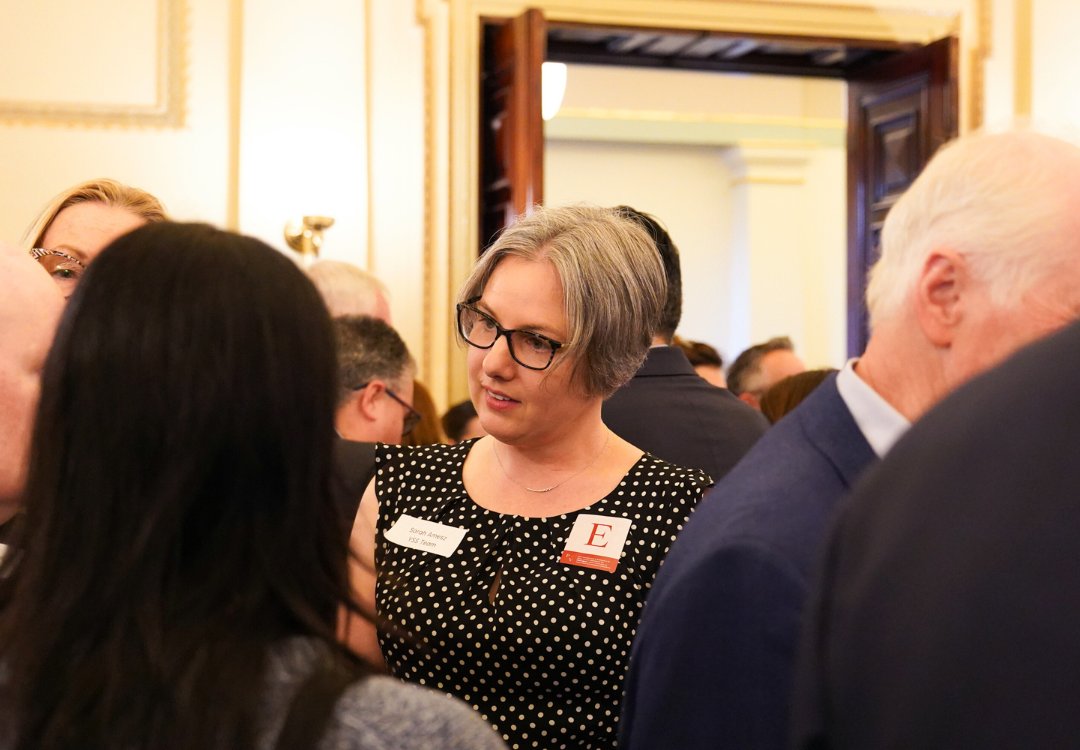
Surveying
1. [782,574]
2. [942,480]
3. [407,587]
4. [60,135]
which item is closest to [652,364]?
[407,587]

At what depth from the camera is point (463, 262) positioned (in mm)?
7156

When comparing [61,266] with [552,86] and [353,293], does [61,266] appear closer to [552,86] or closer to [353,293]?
[353,293]

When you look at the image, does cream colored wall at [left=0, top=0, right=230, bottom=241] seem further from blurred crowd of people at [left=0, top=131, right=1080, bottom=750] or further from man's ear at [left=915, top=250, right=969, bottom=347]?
man's ear at [left=915, top=250, right=969, bottom=347]

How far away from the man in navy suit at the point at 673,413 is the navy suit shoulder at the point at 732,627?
1508 mm

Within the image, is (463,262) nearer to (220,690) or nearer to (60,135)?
(60,135)

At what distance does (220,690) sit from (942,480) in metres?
0.60

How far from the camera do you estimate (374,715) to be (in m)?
1.12

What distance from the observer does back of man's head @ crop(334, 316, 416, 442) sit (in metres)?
3.56

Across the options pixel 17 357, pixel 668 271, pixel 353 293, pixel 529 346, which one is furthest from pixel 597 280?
pixel 353 293

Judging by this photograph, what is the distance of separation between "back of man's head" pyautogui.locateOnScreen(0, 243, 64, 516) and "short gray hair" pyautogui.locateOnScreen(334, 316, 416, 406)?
5.19ft

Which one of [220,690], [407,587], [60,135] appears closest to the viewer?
[220,690]

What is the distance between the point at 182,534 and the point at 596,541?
1.23 m

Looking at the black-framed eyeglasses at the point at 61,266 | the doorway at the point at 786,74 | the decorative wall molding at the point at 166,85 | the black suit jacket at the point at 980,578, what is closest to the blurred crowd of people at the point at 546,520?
the black suit jacket at the point at 980,578

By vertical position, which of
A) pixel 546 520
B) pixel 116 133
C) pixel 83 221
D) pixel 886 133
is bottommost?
pixel 546 520
